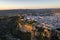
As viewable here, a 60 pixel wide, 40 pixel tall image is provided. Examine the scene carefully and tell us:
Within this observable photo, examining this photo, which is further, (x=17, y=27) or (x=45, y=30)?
(x=17, y=27)

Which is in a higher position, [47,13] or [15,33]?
[47,13]

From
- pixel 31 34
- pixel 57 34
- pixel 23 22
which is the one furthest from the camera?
pixel 23 22

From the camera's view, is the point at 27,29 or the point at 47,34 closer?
the point at 47,34

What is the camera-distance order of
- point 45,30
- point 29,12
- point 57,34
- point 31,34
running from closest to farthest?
1. point 57,34
2. point 45,30
3. point 31,34
4. point 29,12

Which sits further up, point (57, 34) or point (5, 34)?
point (57, 34)

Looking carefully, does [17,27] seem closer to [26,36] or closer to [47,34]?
[26,36]

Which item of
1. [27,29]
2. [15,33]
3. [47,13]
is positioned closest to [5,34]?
[15,33]

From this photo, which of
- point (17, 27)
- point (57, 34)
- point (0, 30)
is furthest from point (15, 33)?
point (57, 34)

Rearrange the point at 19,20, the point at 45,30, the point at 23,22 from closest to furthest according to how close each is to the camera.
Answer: the point at 45,30 → the point at 23,22 → the point at 19,20

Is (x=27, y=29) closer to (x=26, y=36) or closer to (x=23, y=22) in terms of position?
(x=26, y=36)
